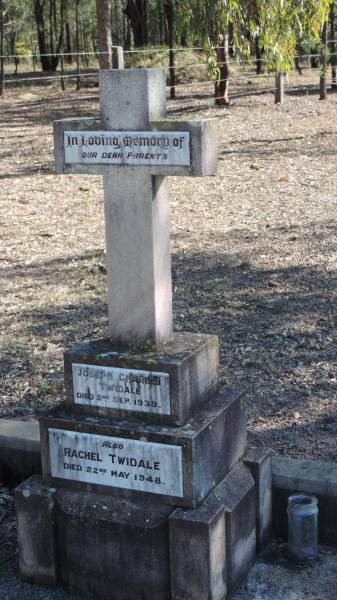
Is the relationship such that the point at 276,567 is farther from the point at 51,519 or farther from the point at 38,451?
the point at 38,451

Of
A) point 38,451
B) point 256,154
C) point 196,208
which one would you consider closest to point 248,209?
point 196,208

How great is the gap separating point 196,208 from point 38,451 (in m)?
6.40

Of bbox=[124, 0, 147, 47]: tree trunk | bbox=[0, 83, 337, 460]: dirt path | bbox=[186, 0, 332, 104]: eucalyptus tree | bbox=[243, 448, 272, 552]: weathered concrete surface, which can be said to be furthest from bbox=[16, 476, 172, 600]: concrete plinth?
bbox=[124, 0, 147, 47]: tree trunk

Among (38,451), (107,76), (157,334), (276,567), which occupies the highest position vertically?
(107,76)

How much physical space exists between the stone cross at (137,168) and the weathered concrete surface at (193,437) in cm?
35

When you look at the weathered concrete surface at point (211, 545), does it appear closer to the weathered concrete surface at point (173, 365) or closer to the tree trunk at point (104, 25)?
the weathered concrete surface at point (173, 365)

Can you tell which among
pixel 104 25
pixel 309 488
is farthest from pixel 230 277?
pixel 104 25

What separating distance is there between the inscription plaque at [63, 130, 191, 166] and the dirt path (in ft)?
3.58

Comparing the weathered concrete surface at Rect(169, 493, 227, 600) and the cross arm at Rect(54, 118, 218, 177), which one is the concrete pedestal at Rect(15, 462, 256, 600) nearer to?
the weathered concrete surface at Rect(169, 493, 227, 600)

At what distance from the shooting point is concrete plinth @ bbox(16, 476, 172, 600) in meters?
3.40

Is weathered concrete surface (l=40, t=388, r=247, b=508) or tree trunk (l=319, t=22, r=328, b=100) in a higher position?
tree trunk (l=319, t=22, r=328, b=100)

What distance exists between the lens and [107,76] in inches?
134

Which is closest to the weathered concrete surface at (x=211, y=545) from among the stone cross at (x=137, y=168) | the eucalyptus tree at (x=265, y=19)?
the stone cross at (x=137, y=168)

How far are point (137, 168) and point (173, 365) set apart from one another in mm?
760
